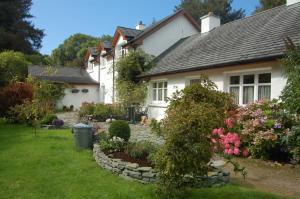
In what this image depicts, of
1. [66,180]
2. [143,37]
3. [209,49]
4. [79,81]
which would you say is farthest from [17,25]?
[66,180]

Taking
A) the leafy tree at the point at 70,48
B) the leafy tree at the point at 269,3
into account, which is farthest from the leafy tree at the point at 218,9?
the leafy tree at the point at 70,48

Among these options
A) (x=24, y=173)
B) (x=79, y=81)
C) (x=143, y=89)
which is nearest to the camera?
(x=24, y=173)

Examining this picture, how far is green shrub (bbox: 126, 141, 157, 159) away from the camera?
819 cm

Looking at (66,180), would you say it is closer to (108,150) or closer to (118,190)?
(118,190)

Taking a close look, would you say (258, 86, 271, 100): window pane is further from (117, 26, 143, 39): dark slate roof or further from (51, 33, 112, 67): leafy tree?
(51, 33, 112, 67): leafy tree

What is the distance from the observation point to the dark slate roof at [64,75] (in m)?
33.3

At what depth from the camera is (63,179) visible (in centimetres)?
733

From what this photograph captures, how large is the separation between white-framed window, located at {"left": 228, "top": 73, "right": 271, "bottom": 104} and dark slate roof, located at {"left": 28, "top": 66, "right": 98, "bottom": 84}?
74.0 ft

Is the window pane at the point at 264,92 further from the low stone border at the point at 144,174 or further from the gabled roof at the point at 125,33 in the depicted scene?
the gabled roof at the point at 125,33

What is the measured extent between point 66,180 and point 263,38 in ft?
34.5

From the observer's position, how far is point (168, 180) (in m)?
5.72

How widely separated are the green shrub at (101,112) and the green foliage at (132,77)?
1.32 meters

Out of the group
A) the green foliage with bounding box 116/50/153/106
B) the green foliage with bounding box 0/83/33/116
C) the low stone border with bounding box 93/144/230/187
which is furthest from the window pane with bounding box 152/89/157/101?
the low stone border with bounding box 93/144/230/187

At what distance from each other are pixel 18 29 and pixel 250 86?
45042 mm
